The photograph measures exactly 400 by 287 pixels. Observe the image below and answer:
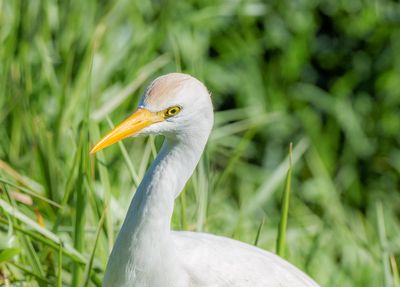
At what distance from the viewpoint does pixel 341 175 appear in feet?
13.6

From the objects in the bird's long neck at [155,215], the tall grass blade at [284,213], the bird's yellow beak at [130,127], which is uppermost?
the bird's yellow beak at [130,127]

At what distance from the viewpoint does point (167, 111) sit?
1.73 metres

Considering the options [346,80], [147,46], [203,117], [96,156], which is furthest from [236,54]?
[203,117]

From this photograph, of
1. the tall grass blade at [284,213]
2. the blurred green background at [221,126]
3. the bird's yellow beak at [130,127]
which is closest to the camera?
the bird's yellow beak at [130,127]

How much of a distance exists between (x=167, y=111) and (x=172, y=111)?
1 centimetres

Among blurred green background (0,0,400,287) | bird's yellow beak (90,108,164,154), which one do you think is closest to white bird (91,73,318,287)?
bird's yellow beak (90,108,164,154)

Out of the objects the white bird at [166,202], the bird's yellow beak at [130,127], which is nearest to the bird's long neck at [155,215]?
the white bird at [166,202]

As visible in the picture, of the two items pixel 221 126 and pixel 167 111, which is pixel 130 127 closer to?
pixel 167 111

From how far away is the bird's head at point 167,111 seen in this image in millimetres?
1716

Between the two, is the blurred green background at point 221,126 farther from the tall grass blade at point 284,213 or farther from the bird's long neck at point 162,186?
the bird's long neck at point 162,186

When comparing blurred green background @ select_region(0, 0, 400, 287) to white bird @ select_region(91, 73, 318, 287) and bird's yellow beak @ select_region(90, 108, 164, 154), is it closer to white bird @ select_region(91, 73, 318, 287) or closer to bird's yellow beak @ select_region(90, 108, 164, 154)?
white bird @ select_region(91, 73, 318, 287)

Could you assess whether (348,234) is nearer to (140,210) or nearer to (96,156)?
(96,156)

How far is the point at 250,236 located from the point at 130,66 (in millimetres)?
697

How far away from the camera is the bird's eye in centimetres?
173
